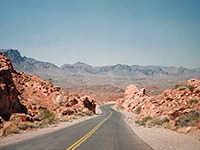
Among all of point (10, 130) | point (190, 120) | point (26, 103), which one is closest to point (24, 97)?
point (26, 103)

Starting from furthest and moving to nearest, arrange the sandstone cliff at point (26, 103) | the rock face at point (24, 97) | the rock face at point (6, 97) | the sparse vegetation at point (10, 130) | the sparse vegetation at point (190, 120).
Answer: the rock face at point (24, 97) < the rock face at point (6, 97) < the sandstone cliff at point (26, 103) < the sparse vegetation at point (190, 120) < the sparse vegetation at point (10, 130)

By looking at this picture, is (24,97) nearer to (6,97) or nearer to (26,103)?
(26,103)

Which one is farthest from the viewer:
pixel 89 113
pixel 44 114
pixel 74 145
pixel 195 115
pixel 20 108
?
pixel 89 113

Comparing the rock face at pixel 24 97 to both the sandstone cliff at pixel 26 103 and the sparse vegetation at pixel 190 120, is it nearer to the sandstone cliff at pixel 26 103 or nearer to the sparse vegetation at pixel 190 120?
the sandstone cliff at pixel 26 103

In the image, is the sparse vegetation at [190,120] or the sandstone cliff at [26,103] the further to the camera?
the sandstone cliff at [26,103]

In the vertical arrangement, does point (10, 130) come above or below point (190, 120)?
below

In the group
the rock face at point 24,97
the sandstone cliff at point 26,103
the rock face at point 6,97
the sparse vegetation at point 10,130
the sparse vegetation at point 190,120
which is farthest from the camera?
the rock face at point 24,97

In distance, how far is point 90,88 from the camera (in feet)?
442

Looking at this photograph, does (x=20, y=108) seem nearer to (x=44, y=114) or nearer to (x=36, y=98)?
(x=44, y=114)

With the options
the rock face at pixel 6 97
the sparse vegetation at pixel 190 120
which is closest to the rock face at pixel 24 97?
the rock face at pixel 6 97

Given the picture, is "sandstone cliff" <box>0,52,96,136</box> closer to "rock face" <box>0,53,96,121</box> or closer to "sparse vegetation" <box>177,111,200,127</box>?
"rock face" <box>0,53,96,121</box>

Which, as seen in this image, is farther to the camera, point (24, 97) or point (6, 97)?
point (24, 97)

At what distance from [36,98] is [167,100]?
1936cm

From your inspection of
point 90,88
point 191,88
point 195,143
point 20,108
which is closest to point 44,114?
point 20,108
